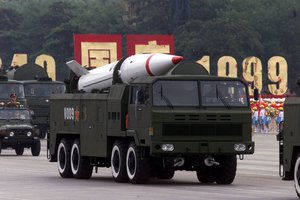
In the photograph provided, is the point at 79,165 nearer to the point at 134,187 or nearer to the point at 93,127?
the point at 93,127

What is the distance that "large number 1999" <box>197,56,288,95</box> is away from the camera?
302 ft

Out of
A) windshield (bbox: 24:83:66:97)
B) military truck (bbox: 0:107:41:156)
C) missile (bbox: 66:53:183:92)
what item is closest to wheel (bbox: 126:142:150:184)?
missile (bbox: 66:53:183:92)

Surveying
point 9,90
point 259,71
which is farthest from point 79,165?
point 259,71

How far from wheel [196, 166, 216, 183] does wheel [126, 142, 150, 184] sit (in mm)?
1503

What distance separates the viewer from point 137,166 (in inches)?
1073

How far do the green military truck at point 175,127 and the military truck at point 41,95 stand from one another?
106 ft

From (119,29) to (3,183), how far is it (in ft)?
377

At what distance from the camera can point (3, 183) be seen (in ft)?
93.0

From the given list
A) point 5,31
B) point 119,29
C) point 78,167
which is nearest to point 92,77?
point 78,167

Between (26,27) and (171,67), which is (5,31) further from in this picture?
(171,67)

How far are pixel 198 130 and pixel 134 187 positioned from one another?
177cm

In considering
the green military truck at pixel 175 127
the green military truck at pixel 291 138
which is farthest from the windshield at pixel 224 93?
the green military truck at pixel 291 138

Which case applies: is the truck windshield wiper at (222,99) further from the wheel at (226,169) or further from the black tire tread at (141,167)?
the black tire tread at (141,167)

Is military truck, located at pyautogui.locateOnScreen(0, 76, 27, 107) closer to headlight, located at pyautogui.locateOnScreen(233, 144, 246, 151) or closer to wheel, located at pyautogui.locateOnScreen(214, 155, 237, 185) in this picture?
wheel, located at pyautogui.locateOnScreen(214, 155, 237, 185)
